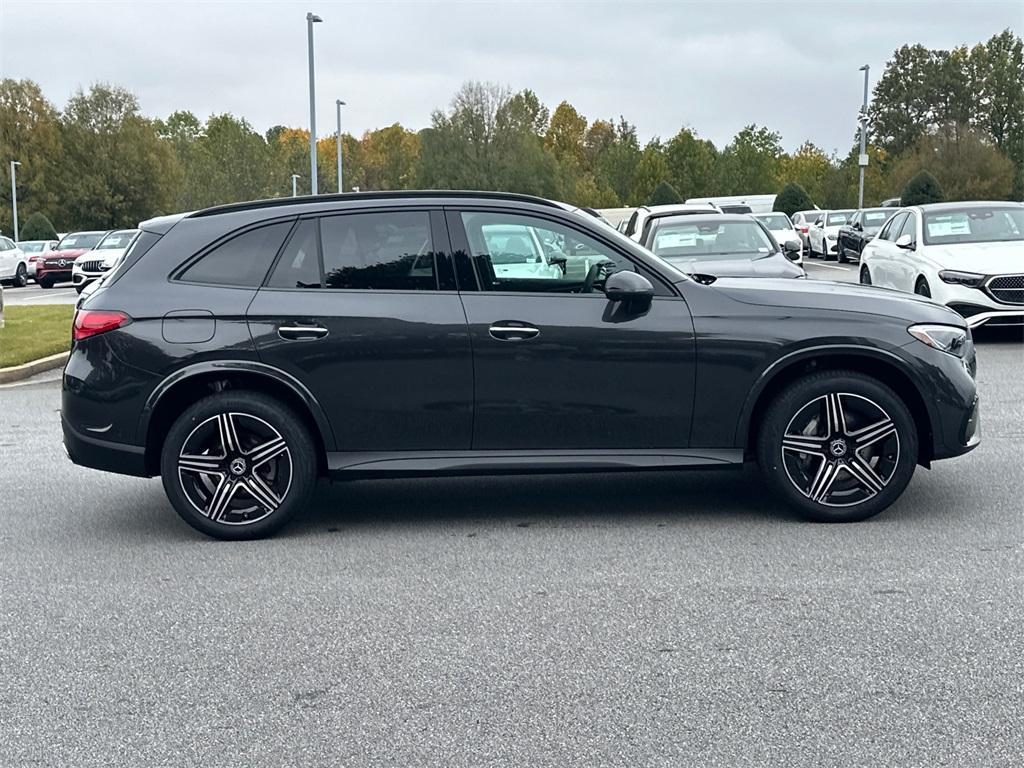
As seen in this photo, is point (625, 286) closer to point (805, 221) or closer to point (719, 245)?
point (719, 245)

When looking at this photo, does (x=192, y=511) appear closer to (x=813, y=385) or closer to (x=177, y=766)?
(x=177, y=766)

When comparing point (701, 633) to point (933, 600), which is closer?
point (701, 633)

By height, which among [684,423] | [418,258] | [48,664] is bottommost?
[48,664]

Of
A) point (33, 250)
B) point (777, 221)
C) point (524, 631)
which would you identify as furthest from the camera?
point (33, 250)

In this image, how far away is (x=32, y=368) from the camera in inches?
554

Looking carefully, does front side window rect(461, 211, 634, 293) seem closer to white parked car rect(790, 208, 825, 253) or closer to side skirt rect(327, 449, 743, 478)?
side skirt rect(327, 449, 743, 478)

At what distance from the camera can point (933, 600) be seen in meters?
5.14

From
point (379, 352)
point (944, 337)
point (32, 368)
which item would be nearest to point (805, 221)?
point (32, 368)

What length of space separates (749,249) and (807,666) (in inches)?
426

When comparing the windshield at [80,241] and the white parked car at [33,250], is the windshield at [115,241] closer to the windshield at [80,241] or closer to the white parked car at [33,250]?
the windshield at [80,241]

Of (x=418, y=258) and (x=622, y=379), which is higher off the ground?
(x=418, y=258)

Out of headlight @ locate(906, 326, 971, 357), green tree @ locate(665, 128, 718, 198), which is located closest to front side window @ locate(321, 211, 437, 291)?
headlight @ locate(906, 326, 971, 357)

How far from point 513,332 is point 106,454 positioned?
2138mm

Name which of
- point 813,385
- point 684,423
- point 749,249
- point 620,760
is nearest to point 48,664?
point 620,760
